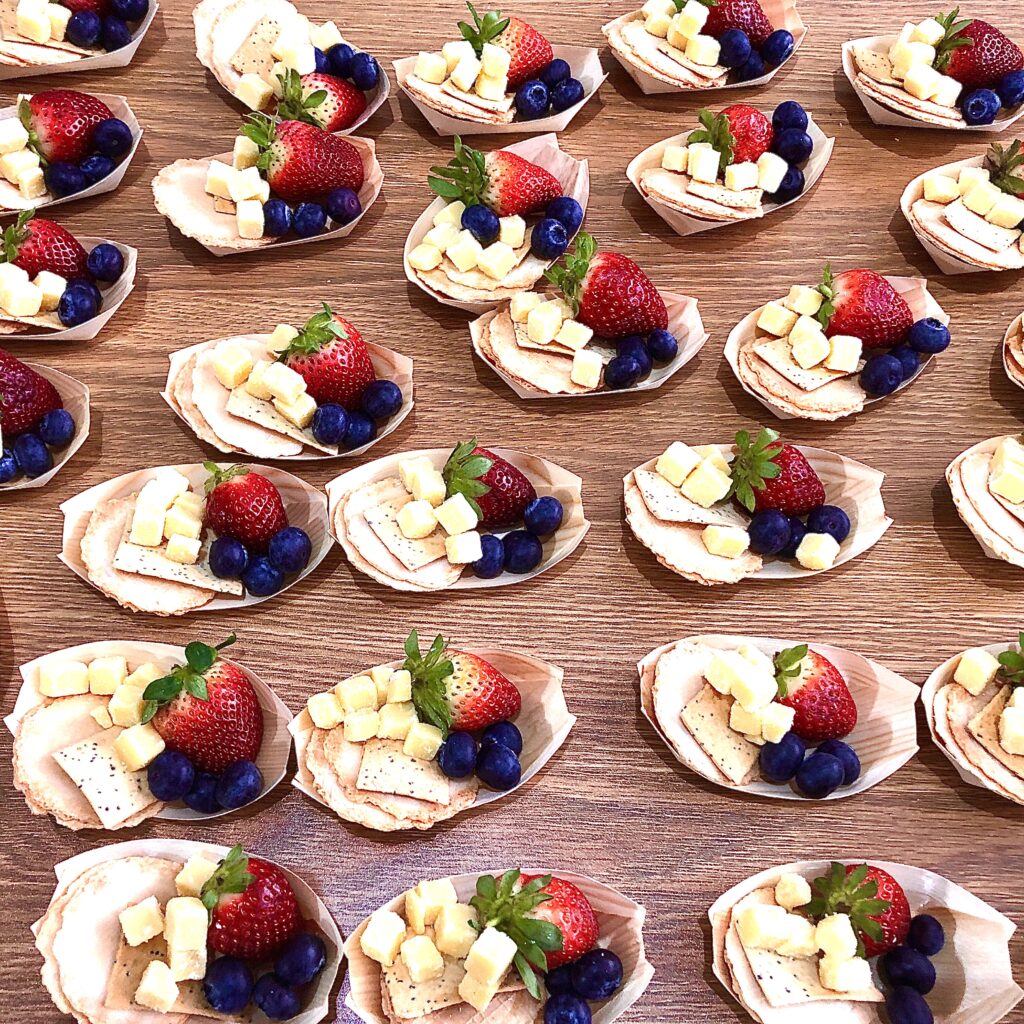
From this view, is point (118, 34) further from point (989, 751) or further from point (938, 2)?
point (989, 751)

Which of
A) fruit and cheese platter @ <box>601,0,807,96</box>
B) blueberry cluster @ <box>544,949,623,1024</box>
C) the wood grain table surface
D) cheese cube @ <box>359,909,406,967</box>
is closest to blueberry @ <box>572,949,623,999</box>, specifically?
blueberry cluster @ <box>544,949,623,1024</box>

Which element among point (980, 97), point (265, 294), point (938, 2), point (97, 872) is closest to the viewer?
point (97, 872)

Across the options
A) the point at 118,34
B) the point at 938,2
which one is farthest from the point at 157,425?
the point at 938,2

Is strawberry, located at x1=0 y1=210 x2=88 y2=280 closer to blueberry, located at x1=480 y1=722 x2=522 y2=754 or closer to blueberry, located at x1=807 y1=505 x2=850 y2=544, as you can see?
blueberry, located at x1=480 y1=722 x2=522 y2=754

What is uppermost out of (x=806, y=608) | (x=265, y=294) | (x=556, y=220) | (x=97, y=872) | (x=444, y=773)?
(x=556, y=220)

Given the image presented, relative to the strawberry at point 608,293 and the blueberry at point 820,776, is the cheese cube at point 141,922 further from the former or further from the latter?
the strawberry at point 608,293

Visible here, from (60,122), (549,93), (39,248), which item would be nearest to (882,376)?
(549,93)
